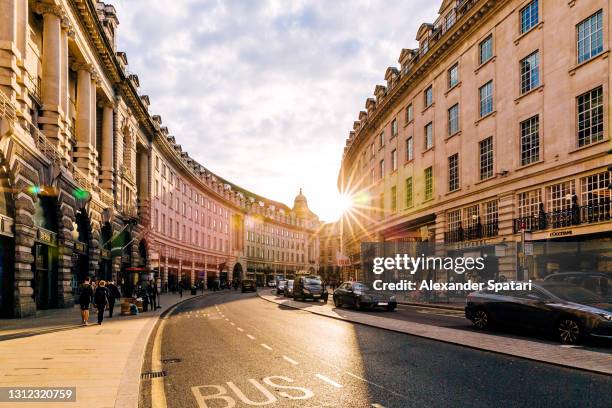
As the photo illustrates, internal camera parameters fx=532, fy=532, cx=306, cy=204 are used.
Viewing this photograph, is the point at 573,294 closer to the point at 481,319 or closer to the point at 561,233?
the point at 481,319

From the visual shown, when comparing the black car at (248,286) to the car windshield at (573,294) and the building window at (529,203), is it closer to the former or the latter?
the building window at (529,203)

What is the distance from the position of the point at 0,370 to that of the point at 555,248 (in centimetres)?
2407

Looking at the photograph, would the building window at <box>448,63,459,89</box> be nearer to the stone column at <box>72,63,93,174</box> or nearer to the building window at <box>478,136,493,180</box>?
the building window at <box>478,136,493,180</box>

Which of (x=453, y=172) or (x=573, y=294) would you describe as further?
(x=453, y=172)

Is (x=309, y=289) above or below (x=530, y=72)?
below

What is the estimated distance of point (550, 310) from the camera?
1350cm

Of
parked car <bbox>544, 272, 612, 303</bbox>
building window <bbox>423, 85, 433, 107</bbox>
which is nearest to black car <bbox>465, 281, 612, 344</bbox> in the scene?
parked car <bbox>544, 272, 612, 303</bbox>

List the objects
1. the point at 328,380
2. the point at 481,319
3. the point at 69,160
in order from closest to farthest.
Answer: the point at 328,380 → the point at 481,319 → the point at 69,160

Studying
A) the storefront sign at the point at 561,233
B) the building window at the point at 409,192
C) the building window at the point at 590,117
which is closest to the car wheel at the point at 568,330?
the storefront sign at the point at 561,233

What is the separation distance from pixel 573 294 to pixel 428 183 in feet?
86.3

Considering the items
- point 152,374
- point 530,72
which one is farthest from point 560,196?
point 152,374

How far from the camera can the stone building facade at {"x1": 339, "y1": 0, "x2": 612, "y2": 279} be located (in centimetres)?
2408

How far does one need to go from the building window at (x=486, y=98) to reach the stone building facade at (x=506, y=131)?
8cm

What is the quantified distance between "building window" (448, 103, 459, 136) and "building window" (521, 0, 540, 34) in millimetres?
7632
